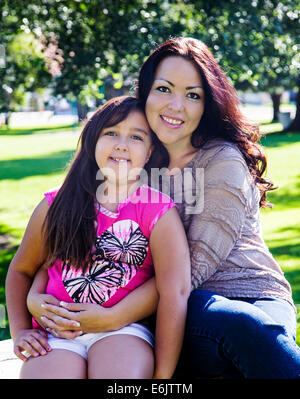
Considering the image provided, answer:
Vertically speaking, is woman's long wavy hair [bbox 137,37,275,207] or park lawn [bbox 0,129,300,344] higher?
woman's long wavy hair [bbox 137,37,275,207]

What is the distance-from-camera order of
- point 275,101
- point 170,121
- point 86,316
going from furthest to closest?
1. point 275,101
2. point 170,121
3. point 86,316

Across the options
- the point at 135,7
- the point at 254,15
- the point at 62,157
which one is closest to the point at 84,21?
the point at 135,7

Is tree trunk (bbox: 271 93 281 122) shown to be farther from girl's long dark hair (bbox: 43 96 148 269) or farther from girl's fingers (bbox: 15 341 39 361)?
girl's fingers (bbox: 15 341 39 361)

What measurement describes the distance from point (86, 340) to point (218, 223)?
2.66 feet

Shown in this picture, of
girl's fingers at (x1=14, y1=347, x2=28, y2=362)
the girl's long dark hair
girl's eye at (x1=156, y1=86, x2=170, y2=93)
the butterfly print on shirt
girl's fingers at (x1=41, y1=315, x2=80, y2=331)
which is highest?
girl's eye at (x1=156, y1=86, x2=170, y2=93)

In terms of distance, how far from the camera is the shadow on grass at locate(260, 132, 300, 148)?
20086 millimetres

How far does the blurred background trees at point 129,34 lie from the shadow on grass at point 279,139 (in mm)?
13317

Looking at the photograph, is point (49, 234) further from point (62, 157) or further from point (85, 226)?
point (62, 157)

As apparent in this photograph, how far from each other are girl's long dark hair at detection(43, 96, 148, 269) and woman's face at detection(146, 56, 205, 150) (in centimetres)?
10

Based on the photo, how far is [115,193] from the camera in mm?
2756

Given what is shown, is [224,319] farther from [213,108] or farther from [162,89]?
[162,89]

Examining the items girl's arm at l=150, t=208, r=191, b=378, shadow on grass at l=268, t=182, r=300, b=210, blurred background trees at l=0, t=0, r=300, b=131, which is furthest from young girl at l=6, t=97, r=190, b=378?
shadow on grass at l=268, t=182, r=300, b=210

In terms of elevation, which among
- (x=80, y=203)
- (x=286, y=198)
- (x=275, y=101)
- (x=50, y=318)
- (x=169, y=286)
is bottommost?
(x=275, y=101)

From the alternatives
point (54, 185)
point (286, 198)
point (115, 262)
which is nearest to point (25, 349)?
point (115, 262)
